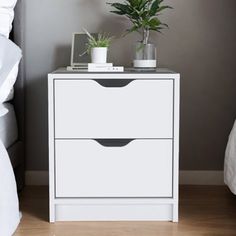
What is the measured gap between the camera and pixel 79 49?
7.49 ft

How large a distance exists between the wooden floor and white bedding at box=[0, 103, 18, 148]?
28 cm

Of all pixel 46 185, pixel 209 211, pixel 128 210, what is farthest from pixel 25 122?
pixel 209 211

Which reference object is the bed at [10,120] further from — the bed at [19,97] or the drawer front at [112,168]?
the drawer front at [112,168]

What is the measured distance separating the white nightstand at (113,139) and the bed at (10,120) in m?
0.16

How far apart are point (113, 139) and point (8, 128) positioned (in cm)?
46

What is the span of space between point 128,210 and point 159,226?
0.14 meters

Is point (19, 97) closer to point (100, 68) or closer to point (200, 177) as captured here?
point (100, 68)

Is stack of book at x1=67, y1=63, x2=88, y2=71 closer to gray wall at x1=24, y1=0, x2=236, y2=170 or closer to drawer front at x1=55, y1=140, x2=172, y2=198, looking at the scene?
gray wall at x1=24, y1=0, x2=236, y2=170

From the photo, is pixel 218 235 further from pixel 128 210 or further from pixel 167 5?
pixel 167 5

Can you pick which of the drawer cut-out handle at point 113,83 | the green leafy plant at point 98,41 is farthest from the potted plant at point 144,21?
the drawer cut-out handle at point 113,83

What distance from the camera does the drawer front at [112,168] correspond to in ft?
6.17

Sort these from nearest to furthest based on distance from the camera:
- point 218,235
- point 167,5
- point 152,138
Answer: point 218,235, point 152,138, point 167,5

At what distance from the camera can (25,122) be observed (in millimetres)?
2393

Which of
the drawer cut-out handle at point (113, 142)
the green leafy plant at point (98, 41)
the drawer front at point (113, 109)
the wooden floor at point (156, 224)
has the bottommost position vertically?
the wooden floor at point (156, 224)
